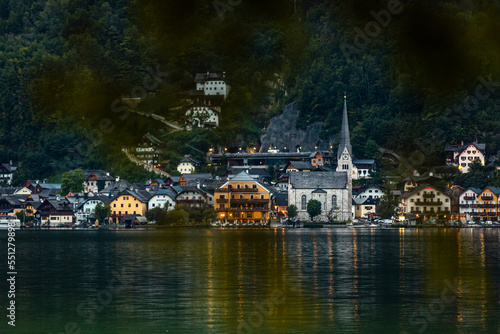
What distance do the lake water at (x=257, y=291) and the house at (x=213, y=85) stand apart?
51697 millimetres

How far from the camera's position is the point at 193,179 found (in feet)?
226

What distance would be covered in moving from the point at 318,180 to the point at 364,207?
4504 mm

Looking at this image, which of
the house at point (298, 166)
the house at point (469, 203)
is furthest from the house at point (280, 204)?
the house at point (469, 203)

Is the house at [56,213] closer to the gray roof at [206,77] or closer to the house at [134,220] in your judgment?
the house at [134,220]

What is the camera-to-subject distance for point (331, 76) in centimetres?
8431

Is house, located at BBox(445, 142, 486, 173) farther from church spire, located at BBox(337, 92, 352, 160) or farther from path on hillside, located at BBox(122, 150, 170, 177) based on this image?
path on hillside, located at BBox(122, 150, 170, 177)

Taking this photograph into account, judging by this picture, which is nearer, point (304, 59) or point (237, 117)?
point (237, 117)

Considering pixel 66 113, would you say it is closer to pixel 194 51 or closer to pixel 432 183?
pixel 194 51

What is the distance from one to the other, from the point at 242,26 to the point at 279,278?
70.6 meters

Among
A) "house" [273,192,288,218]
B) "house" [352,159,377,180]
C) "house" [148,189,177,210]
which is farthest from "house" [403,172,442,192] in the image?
"house" [148,189,177,210]

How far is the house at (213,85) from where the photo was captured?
85250mm

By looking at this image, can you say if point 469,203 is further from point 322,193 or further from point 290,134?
point 290,134

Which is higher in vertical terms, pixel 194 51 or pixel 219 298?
Result: pixel 194 51

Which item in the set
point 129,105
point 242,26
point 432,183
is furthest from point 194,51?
point 432,183
